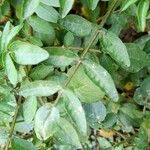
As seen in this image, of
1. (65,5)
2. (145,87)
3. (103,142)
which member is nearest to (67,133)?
(65,5)

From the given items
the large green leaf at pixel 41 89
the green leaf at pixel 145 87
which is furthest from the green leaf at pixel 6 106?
the green leaf at pixel 145 87

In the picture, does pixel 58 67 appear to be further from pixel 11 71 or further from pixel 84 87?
pixel 11 71

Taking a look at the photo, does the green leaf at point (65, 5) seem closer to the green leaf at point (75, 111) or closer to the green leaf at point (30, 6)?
the green leaf at point (30, 6)

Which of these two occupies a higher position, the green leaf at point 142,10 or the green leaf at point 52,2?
the green leaf at point 142,10

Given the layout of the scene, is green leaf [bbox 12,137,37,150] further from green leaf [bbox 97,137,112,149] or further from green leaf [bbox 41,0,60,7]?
green leaf [bbox 97,137,112,149]

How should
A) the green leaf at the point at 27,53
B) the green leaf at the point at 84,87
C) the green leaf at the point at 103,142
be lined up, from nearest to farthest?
the green leaf at the point at 27,53 → the green leaf at the point at 84,87 → the green leaf at the point at 103,142

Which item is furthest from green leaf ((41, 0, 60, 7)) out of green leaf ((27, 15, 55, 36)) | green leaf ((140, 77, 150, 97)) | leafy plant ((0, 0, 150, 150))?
green leaf ((140, 77, 150, 97))
